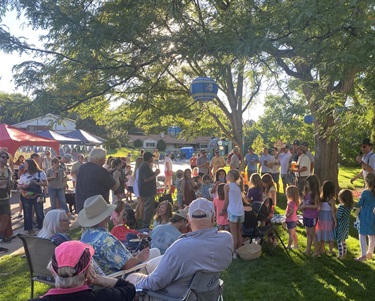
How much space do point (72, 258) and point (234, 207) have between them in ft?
14.2

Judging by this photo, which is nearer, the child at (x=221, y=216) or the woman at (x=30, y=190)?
the child at (x=221, y=216)

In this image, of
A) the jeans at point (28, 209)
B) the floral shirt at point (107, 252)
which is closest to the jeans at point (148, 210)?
the jeans at point (28, 209)

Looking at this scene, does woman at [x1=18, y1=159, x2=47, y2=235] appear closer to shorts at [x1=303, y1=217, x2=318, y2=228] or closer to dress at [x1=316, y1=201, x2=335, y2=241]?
shorts at [x1=303, y1=217, x2=318, y2=228]

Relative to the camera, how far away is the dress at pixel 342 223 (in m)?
5.96

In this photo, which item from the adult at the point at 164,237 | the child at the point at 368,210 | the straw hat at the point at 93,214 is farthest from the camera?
the child at the point at 368,210

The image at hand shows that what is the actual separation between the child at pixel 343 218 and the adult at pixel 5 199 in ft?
20.2

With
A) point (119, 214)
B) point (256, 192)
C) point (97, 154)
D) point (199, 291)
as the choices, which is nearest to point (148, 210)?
point (119, 214)

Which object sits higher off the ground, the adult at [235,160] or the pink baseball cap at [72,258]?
the adult at [235,160]

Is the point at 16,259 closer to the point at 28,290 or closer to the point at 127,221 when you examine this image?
the point at 28,290

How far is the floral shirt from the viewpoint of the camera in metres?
3.48

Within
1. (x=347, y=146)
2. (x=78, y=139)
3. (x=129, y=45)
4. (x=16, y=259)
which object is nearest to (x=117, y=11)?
(x=129, y=45)

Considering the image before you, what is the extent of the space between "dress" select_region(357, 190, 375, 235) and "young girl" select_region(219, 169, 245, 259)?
73.6 inches

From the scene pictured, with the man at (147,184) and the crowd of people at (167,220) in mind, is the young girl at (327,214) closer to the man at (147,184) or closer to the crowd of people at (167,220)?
the crowd of people at (167,220)

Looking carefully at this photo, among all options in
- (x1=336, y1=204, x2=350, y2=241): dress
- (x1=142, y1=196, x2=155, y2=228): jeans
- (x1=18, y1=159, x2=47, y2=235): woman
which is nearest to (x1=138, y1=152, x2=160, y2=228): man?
(x1=142, y1=196, x2=155, y2=228): jeans
